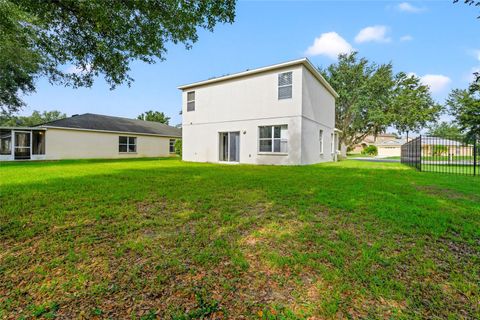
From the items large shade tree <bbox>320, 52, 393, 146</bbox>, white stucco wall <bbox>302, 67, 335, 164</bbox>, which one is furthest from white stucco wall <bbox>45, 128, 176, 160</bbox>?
large shade tree <bbox>320, 52, 393, 146</bbox>

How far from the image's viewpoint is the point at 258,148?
1420 cm

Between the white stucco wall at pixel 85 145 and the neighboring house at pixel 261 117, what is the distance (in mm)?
8925

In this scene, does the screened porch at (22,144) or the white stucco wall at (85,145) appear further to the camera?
the white stucco wall at (85,145)

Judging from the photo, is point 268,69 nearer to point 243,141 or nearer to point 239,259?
point 243,141

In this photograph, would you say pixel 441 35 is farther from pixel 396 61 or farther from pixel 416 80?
pixel 416 80

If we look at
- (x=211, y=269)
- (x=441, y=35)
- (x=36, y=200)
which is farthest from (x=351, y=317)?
(x=441, y=35)

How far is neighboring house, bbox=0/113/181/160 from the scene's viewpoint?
18.8 metres

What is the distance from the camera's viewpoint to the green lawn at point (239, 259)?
5.86 ft

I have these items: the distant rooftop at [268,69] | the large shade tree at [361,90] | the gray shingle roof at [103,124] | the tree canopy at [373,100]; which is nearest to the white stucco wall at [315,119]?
the distant rooftop at [268,69]

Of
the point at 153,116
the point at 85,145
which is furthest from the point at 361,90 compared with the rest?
the point at 153,116

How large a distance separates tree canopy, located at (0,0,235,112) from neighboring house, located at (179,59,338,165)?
7.61 meters

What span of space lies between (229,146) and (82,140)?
559 inches

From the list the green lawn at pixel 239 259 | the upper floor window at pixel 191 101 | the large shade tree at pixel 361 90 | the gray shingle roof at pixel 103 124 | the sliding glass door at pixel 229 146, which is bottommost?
the green lawn at pixel 239 259

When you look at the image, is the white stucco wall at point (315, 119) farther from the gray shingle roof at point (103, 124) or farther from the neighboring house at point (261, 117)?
the gray shingle roof at point (103, 124)
